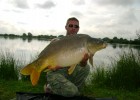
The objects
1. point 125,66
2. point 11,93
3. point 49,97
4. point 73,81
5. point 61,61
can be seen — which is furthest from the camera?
point 125,66

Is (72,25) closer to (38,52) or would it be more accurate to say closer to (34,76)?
(34,76)

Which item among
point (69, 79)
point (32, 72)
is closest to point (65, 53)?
point (32, 72)

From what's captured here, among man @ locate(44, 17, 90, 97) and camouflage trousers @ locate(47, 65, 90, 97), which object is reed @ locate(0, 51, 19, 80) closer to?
man @ locate(44, 17, 90, 97)

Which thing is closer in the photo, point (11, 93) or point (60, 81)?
point (60, 81)

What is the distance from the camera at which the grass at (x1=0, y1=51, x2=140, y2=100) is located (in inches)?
280

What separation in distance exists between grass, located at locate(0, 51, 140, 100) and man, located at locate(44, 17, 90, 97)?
1.78 m

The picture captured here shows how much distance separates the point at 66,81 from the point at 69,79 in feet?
0.84

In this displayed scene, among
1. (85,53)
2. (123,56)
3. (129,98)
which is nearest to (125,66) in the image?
(123,56)

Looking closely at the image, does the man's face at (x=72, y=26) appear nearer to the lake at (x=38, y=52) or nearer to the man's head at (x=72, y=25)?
the man's head at (x=72, y=25)

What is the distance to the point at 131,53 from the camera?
27.5ft

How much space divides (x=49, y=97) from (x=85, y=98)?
62cm

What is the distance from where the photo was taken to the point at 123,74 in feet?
26.3

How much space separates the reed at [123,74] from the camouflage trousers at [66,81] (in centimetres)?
302

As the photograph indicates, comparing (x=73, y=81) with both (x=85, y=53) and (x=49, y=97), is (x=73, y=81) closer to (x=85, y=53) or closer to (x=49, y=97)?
(x=49, y=97)
